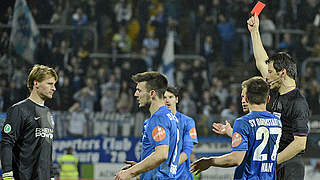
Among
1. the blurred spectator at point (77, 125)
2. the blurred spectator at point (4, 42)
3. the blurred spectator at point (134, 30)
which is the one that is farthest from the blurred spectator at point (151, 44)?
the blurred spectator at point (4, 42)

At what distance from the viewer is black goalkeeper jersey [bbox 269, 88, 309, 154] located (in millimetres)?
5523

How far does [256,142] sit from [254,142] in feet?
0.06

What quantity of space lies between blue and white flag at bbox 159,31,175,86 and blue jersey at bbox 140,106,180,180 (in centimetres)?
1024

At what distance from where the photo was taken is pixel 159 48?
1633 centimetres

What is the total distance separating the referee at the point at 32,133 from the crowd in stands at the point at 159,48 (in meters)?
8.41

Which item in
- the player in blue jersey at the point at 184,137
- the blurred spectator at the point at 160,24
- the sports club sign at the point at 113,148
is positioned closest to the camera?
the player in blue jersey at the point at 184,137

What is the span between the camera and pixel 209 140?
1367 centimetres

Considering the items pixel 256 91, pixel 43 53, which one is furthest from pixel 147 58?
pixel 256 91

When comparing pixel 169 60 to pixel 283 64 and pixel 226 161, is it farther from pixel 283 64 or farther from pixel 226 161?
pixel 226 161

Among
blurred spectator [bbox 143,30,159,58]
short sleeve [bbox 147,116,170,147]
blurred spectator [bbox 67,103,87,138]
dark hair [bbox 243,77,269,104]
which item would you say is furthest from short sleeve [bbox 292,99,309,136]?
blurred spectator [bbox 143,30,159,58]

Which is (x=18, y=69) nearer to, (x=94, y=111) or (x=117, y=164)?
(x=94, y=111)

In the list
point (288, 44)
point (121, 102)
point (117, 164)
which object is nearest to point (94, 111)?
point (121, 102)

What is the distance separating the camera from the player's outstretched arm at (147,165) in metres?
4.60

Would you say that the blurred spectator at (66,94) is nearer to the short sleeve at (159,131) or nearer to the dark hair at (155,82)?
the dark hair at (155,82)
